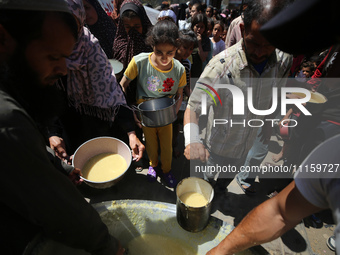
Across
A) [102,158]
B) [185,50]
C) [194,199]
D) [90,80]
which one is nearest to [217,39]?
[185,50]

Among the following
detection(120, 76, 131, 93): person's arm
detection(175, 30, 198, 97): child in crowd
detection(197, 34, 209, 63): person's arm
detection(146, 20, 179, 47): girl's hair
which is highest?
detection(146, 20, 179, 47): girl's hair

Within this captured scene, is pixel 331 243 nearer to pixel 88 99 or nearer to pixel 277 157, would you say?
pixel 277 157

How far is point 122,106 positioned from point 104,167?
2.21 feet

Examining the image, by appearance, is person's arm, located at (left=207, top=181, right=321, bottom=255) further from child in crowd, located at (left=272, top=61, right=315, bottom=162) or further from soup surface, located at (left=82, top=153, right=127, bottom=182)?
child in crowd, located at (left=272, top=61, right=315, bottom=162)

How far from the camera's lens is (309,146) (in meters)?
2.33

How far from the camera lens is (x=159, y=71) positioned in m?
2.32

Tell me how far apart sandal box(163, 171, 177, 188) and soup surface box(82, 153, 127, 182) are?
1.15 metres

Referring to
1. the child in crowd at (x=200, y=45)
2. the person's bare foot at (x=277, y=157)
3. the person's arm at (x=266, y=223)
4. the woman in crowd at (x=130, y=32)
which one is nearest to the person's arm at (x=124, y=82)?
the woman in crowd at (x=130, y=32)

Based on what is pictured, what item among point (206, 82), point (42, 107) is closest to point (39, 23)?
point (42, 107)

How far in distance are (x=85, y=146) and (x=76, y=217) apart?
1.01 m

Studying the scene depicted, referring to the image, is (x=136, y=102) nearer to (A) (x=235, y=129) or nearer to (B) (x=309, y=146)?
(A) (x=235, y=129)

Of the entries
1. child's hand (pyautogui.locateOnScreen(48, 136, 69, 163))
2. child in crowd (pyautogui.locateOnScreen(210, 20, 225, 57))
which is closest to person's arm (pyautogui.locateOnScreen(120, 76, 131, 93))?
child's hand (pyautogui.locateOnScreen(48, 136, 69, 163))

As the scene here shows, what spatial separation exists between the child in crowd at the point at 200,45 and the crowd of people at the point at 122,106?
0.05 m

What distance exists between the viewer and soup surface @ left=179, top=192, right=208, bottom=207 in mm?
1453
